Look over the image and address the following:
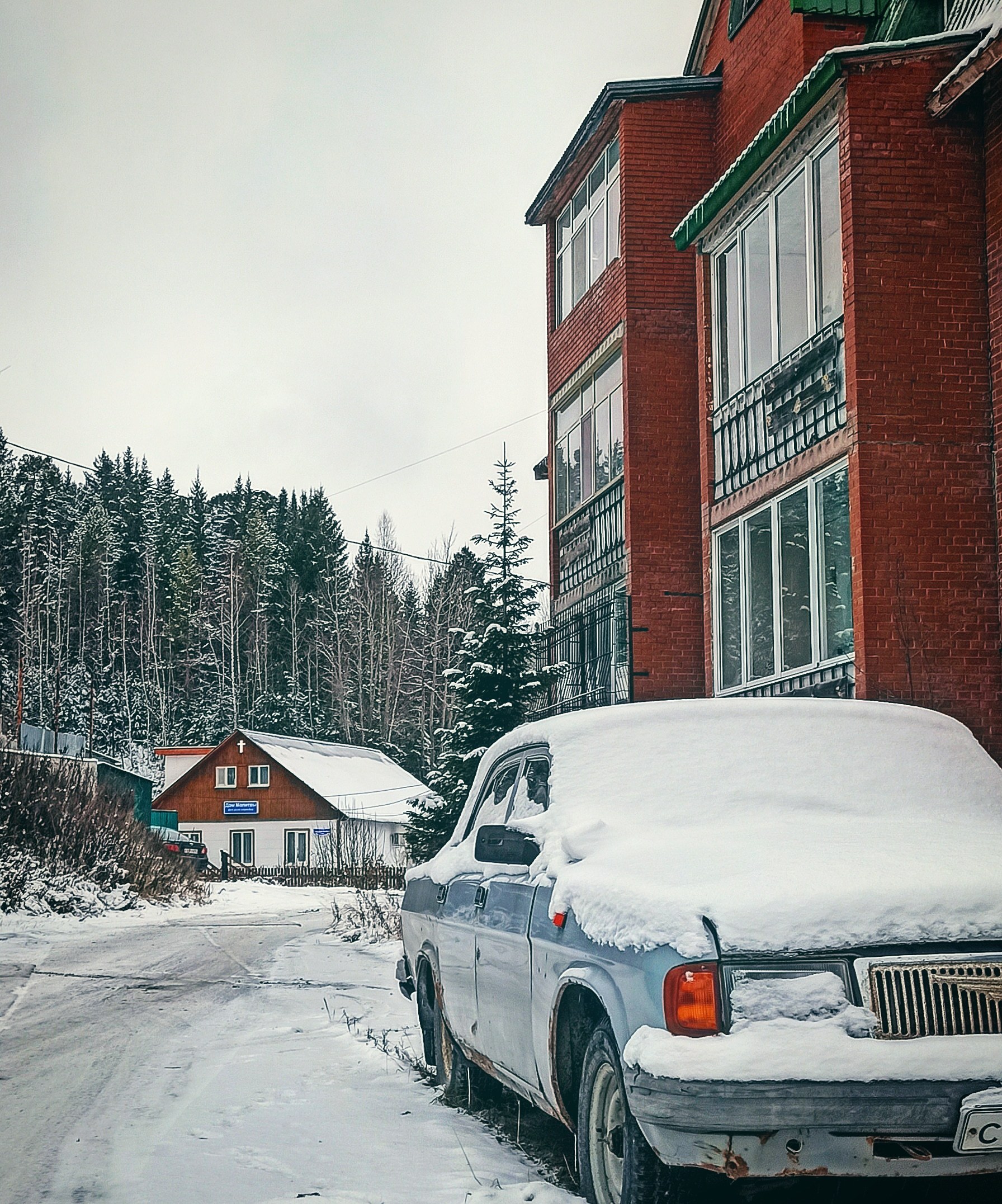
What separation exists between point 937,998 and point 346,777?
58.0m

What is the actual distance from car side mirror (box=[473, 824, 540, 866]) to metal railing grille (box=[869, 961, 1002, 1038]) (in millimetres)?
1654

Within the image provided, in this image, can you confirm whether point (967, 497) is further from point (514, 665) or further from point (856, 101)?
point (514, 665)

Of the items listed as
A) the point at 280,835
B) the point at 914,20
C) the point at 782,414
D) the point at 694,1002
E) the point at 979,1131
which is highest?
the point at 914,20

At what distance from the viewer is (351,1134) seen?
20.3 feet

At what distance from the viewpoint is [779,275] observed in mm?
13828

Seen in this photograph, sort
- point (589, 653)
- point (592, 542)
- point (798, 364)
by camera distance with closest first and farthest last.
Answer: point (798, 364) → point (589, 653) → point (592, 542)

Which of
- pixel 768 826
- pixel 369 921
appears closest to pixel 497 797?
pixel 768 826

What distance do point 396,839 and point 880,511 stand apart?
143 ft

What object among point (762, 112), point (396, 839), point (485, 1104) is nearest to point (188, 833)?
point (396, 839)

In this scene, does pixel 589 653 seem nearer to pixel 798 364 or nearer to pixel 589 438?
pixel 589 438

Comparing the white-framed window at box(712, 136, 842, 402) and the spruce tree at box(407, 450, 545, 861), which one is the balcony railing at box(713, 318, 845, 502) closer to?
the white-framed window at box(712, 136, 842, 402)

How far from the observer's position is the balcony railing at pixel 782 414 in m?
12.4

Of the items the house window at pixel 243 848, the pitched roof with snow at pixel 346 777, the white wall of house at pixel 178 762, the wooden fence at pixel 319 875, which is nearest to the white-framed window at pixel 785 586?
the wooden fence at pixel 319 875

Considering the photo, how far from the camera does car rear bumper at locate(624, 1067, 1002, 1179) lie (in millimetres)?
3834
